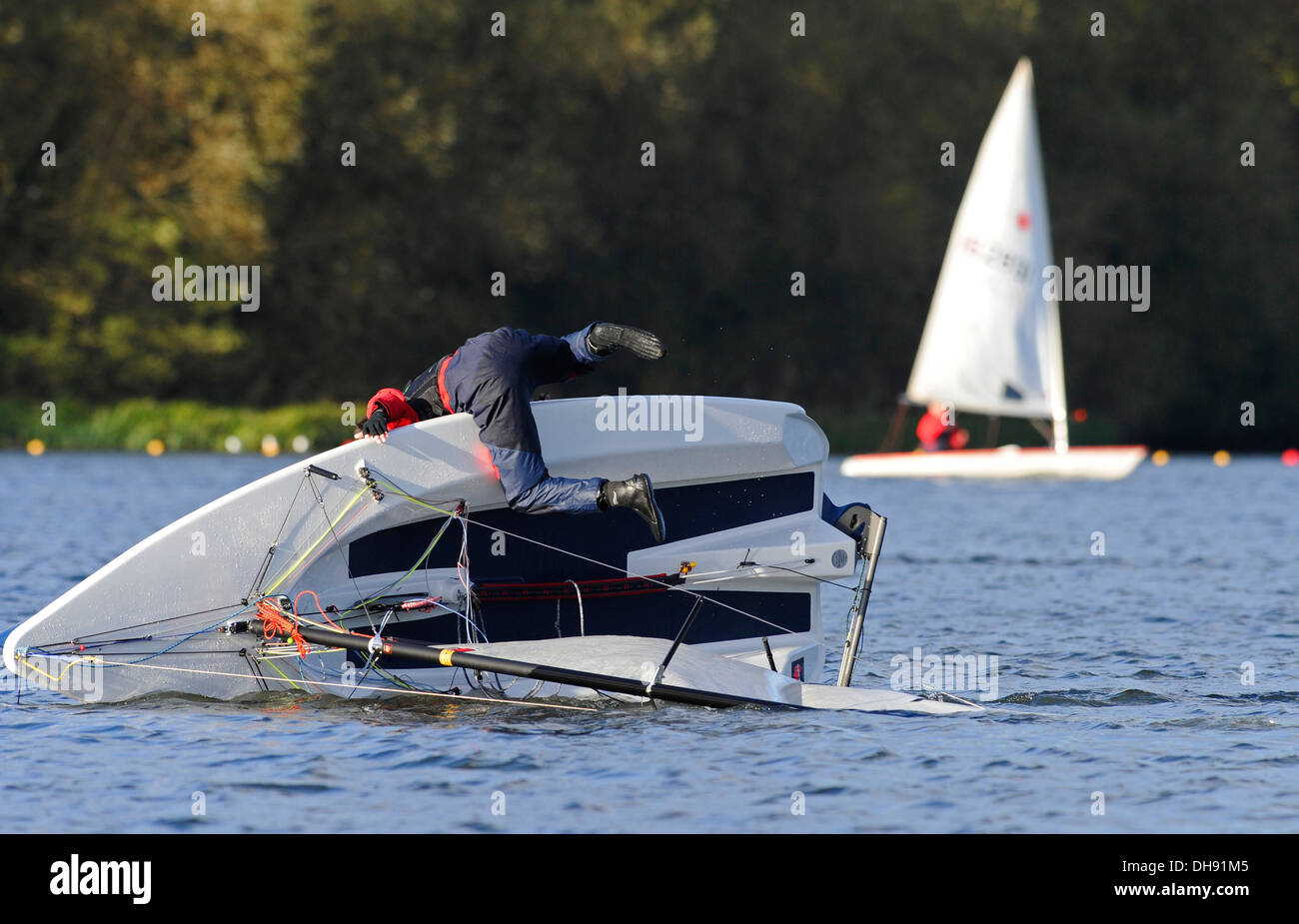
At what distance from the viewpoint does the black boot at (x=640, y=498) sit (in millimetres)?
8570

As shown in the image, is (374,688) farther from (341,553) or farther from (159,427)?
(159,427)

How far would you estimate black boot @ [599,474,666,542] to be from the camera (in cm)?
857

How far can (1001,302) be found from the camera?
30562 mm

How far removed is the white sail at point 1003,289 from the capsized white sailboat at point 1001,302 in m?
0.02

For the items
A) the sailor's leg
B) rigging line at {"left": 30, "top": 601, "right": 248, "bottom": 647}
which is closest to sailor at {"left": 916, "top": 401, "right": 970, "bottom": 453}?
the sailor's leg

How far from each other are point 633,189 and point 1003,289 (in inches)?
517

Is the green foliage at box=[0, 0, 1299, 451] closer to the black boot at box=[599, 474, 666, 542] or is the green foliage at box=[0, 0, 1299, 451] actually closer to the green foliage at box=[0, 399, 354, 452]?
the green foliage at box=[0, 399, 354, 452]

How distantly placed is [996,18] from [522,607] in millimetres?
38155

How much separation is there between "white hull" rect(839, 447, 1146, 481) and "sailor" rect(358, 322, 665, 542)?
2114 cm

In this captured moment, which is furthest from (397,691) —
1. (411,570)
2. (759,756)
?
(759,756)
